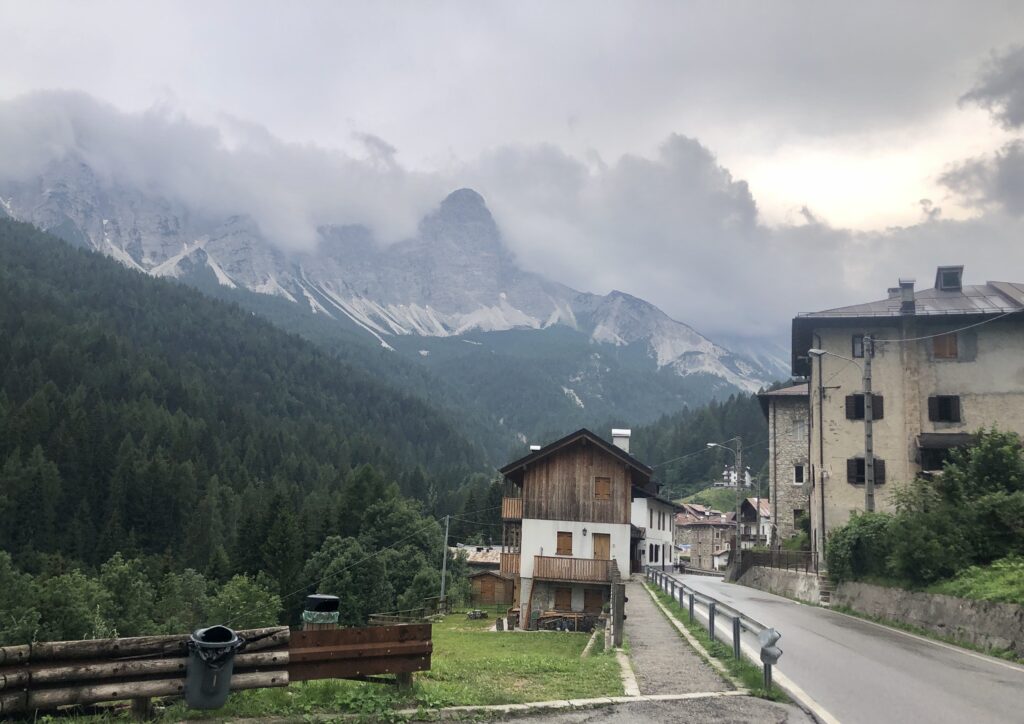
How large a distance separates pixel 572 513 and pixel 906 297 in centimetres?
2089

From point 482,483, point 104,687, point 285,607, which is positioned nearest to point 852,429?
point 104,687

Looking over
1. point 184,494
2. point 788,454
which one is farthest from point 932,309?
point 184,494

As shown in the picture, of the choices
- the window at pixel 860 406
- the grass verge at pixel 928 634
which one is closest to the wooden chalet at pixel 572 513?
the window at pixel 860 406

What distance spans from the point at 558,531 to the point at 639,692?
1191 inches

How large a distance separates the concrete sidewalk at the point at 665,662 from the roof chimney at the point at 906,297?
25.6 metres

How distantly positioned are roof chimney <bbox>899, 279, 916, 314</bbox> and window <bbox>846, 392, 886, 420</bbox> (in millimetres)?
4616

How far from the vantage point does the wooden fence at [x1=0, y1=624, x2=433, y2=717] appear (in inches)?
304

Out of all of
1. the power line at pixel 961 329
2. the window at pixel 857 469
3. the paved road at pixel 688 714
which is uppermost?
the power line at pixel 961 329

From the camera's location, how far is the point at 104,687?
794 centimetres

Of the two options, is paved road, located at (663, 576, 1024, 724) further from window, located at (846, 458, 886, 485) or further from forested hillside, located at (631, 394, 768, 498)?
forested hillside, located at (631, 394, 768, 498)

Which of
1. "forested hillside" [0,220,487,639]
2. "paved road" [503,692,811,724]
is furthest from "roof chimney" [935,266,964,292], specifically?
"forested hillside" [0,220,487,639]

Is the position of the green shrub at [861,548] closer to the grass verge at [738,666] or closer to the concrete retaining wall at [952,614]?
the concrete retaining wall at [952,614]

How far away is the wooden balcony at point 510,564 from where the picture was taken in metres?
41.3

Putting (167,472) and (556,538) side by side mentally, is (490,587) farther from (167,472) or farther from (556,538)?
(167,472)
